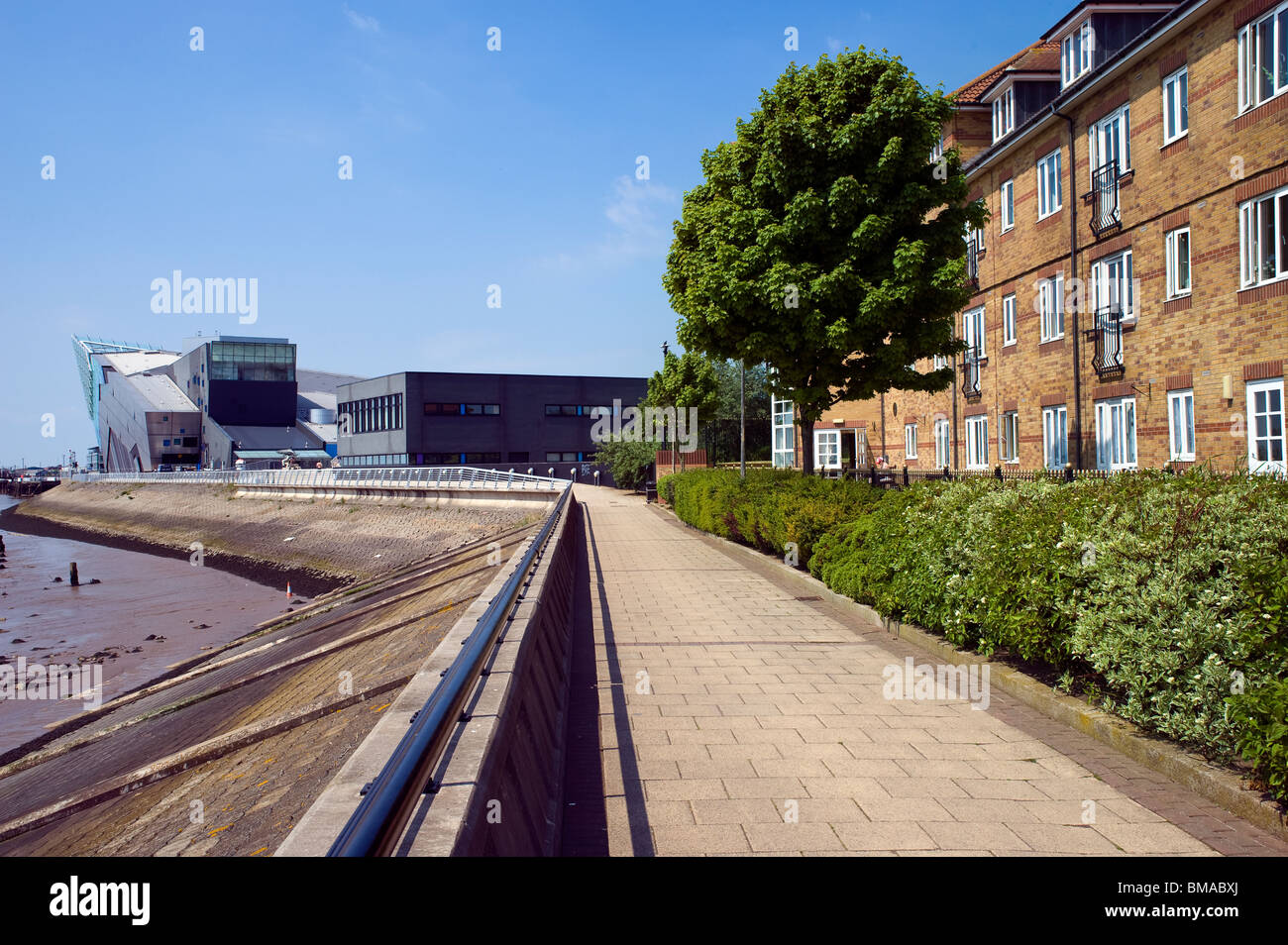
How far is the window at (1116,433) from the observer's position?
1814 cm

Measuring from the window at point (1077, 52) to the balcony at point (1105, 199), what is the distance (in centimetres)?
352

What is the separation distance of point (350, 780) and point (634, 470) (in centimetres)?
4480

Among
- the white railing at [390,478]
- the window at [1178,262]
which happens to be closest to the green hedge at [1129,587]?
the window at [1178,262]

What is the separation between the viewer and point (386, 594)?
23.1 m

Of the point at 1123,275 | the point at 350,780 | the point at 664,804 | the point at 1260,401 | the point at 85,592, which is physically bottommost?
the point at 85,592

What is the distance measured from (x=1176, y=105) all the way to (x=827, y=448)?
20638 mm

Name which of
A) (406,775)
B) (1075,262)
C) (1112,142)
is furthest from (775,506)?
(406,775)

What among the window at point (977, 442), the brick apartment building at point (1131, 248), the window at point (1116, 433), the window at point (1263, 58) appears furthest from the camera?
the window at point (977, 442)

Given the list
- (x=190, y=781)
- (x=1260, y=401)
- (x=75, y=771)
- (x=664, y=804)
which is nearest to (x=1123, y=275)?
(x=1260, y=401)

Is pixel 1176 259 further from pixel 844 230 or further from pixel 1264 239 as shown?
pixel 844 230

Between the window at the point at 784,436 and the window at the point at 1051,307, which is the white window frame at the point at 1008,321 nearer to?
the window at the point at 1051,307

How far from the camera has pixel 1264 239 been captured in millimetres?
14273

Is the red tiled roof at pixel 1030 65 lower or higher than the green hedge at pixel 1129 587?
higher
